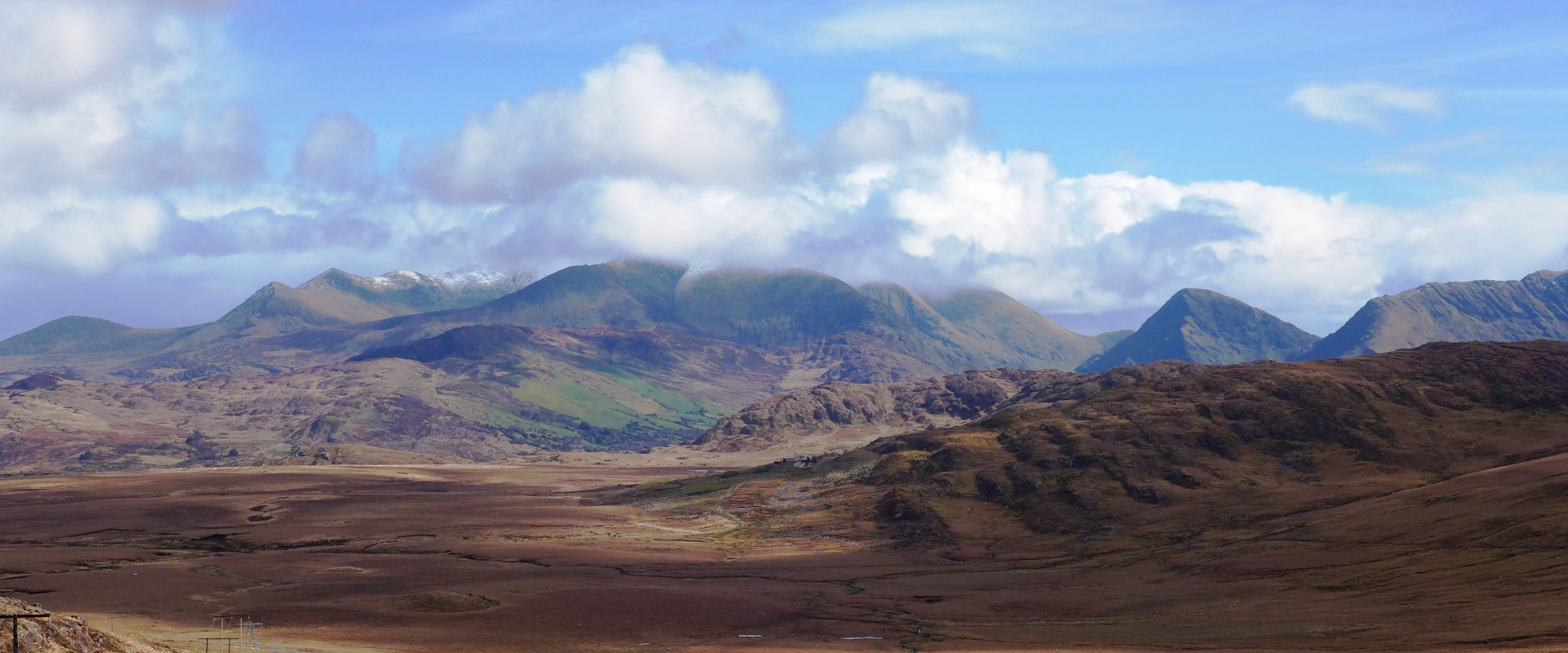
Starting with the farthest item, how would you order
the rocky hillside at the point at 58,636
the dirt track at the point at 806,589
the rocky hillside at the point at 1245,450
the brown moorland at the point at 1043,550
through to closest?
the rocky hillside at the point at 1245,450 → the brown moorland at the point at 1043,550 → the dirt track at the point at 806,589 → the rocky hillside at the point at 58,636

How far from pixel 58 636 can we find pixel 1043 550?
116 meters

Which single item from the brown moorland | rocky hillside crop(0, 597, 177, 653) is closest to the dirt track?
the brown moorland

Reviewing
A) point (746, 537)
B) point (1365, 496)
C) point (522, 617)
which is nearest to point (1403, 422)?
point (1365, 496)

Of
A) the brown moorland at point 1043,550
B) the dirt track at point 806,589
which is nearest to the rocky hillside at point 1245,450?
the brown moorland at point 1043,550

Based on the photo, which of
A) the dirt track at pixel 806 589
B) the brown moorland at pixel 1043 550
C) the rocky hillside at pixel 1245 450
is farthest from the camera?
the rocky hillside at pixel 1245 450

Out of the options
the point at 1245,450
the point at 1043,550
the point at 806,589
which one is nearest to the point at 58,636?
the point at 806,589

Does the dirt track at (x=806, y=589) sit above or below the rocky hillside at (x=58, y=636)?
below

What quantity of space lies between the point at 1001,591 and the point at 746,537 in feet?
198

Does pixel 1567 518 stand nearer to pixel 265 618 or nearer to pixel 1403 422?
pixel 1403 422

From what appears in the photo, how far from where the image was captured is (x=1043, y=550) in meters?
144

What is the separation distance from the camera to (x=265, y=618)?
9431cm

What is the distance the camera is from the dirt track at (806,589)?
82062mm

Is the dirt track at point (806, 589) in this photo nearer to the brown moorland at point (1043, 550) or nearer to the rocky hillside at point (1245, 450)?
the brown moorland at point (1043, 550)

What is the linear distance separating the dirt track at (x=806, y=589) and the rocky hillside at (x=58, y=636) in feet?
66.4
